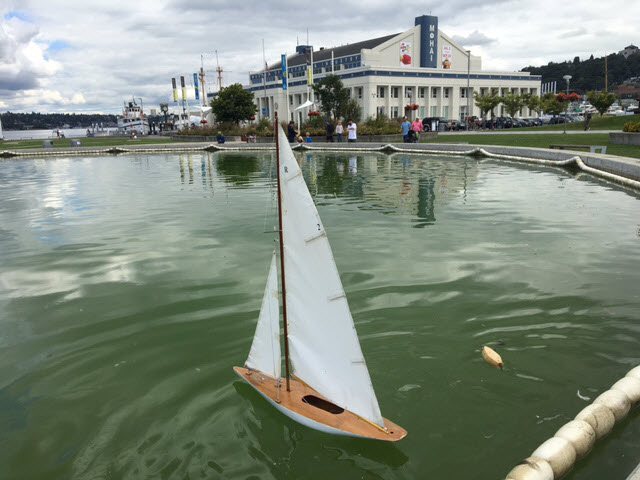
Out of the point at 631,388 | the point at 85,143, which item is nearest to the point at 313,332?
the point at 631,388

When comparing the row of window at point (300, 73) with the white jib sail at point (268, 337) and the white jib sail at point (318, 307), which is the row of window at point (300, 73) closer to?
the white jib sail at point (268, 337)

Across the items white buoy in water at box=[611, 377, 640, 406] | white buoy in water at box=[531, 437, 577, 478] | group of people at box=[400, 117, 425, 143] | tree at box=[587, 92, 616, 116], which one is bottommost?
white buoy in water at box=[531, 437, 577, 478]

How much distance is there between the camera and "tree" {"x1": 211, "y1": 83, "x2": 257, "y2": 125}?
65.0m

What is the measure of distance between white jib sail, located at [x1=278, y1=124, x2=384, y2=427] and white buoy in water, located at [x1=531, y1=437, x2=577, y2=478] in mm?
1492

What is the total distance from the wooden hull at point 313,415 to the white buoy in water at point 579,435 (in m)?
1.54

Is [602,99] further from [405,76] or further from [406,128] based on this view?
[405,76]

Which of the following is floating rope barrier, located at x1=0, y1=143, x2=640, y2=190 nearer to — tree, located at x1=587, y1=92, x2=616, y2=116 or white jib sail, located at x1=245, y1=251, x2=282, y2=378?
white jib sail, located at x1=245, y1=251, x2=282, y2=378

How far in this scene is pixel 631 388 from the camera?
526 cm

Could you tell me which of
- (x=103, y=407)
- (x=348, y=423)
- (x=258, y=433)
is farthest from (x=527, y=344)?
(x=103, y=407)

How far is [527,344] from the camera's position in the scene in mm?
6902

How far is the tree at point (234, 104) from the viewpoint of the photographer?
2559 inches

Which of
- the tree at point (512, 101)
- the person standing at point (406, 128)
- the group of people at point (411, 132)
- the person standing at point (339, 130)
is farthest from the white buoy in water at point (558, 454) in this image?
the tree at point (512, 101)

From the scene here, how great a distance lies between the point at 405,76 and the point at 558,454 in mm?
93420

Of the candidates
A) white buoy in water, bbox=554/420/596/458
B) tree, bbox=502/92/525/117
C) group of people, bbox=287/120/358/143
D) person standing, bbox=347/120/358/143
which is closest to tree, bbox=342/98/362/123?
group of people, bbox=287/120/358/143
